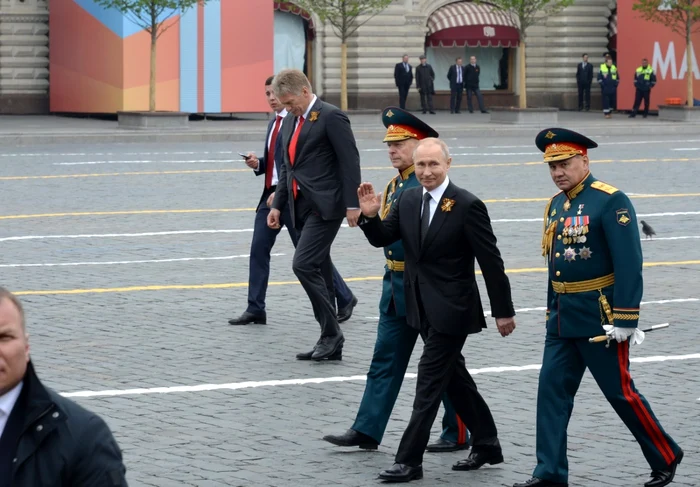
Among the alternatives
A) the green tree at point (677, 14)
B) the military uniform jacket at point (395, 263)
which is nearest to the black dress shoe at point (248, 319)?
the military uniform jacket at point (395, 263)

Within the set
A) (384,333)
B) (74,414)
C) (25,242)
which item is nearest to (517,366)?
(384,333)

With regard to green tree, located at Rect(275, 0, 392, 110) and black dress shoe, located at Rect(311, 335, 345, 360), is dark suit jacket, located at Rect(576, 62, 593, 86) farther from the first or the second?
black dress shoe, located at Rect(311, 335, 345, 360)

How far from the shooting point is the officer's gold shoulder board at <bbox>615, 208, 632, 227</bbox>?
6.30 m

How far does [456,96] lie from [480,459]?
38673 mm

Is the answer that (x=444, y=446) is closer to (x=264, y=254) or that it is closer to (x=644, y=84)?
(x=264, y=254)

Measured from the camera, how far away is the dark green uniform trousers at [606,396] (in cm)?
630

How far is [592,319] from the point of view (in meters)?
6.34

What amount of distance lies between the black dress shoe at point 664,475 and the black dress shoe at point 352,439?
1411 mm

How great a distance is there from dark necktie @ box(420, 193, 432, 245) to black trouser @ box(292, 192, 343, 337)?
2.64 meters

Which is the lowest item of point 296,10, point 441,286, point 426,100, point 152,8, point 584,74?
point 441,286

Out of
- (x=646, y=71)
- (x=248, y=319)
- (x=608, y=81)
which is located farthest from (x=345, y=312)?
(x=608, y=81)

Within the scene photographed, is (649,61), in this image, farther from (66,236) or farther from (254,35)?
(66,236)

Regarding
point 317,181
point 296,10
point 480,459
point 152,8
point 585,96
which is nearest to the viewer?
point 480,459

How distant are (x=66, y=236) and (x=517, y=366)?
7.36 m
